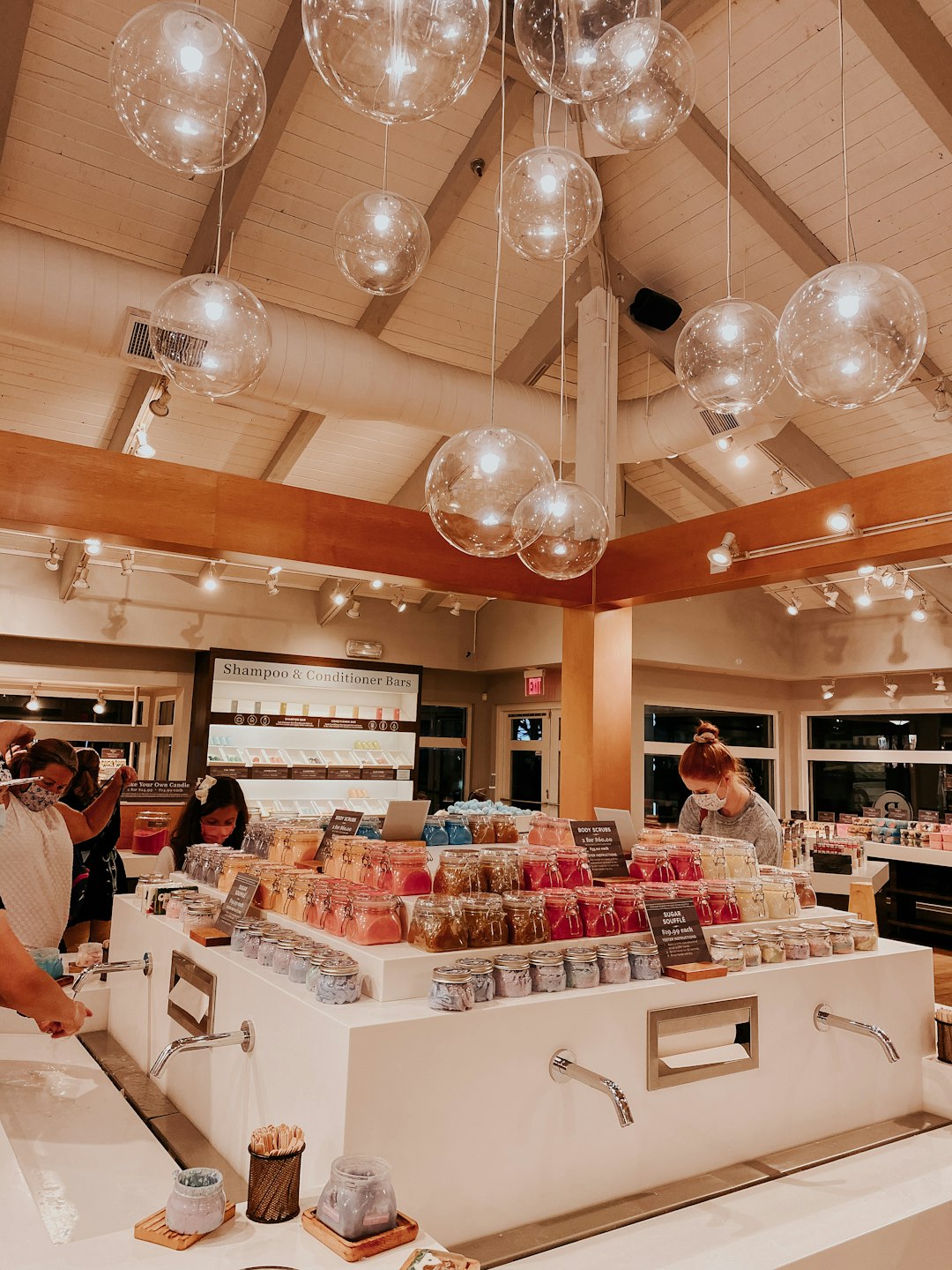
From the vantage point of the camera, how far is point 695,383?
1.95 meters

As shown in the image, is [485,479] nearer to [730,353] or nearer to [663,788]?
[730,353]

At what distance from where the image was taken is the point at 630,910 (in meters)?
2.15

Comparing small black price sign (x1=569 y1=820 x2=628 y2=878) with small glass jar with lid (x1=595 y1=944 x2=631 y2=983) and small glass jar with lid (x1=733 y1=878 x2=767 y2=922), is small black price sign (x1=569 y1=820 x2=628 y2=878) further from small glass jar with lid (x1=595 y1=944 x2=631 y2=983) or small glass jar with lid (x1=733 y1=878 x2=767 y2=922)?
small glass jar with lid (x1=595 y1=944 x2=631 y2=983)

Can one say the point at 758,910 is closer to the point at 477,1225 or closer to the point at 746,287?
the point at 477,1225

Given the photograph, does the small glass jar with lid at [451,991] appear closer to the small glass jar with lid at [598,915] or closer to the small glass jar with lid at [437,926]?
the small glass jar with lid at [437,926]

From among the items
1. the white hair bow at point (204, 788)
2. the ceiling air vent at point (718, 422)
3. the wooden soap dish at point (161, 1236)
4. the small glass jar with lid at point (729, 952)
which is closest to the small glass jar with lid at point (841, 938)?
the small glass jar with lid at point (729, 952)

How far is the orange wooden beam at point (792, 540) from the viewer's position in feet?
12.2

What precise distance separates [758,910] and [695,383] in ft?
4.60

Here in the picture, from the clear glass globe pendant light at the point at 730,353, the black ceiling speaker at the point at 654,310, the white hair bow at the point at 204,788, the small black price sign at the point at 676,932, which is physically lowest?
the small black price sign at the point at 676,932

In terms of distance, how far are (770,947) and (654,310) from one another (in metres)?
4.30

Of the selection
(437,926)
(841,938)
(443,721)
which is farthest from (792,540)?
(443,721)

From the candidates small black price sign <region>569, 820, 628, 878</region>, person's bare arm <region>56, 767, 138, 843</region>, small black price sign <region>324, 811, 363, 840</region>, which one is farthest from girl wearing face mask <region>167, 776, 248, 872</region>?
small black price sign <region>569, 820, 628, 878</region>

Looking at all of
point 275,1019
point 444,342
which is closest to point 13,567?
point 444,342

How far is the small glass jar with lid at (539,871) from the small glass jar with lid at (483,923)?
319mm
